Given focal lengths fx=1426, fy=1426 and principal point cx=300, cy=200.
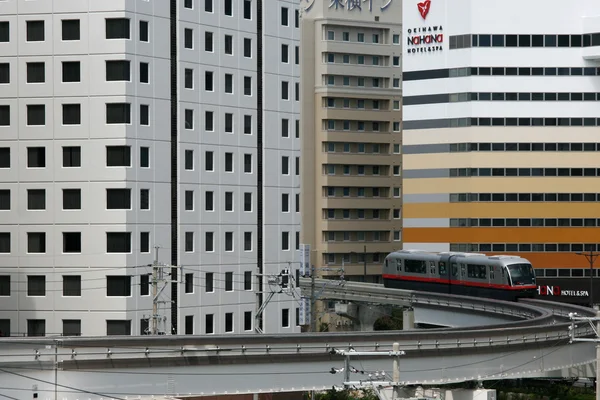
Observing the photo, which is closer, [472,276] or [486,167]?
[472,276]

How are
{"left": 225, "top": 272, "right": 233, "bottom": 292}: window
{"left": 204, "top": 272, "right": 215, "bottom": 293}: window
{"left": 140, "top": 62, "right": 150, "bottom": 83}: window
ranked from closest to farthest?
1. {"left": 140, "top": 62, "right": 150, "bottom": 83}: window
2. {"left": 204, "top": 272, "right": 215, "bottom": 293}: window
3. {"left": 225, "top": 272, "right": 233, "bottom": 292}: window

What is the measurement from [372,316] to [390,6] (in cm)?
4959

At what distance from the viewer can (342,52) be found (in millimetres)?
160500

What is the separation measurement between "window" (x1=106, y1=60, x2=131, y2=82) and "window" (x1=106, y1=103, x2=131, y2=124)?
1454mm

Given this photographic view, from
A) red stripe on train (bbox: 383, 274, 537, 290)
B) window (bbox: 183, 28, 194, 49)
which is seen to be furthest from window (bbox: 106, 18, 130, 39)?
red stripe on train (bbox: 383, 274, 537, 290)

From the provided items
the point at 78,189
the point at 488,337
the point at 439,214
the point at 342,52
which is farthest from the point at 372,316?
the point at 488,337

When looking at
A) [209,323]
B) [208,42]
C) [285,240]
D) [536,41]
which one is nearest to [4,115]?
[208,42]

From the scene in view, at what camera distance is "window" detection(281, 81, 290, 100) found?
9156 cm

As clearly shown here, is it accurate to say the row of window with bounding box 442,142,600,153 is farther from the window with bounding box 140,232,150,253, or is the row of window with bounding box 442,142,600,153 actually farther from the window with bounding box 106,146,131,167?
the window with bounding box 106,146,131,167

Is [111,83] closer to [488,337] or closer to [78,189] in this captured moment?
[78,189]

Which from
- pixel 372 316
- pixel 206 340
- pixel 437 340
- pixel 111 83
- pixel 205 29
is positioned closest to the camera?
pixel 206 340

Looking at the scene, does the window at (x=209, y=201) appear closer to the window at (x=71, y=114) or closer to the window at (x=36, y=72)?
the window at (x=71, y=114)

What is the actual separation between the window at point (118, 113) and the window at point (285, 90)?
47.3 feet

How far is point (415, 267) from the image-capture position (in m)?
115
